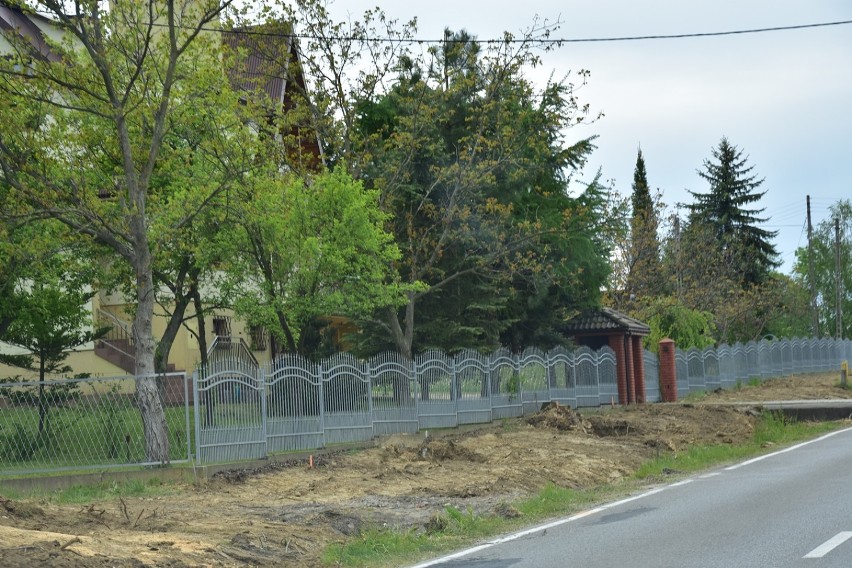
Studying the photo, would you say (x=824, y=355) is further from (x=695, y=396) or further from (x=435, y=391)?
(x=435, y=391)

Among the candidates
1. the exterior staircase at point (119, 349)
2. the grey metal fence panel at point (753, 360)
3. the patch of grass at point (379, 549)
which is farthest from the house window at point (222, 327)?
the grey metal fence panel at point (753, 360)

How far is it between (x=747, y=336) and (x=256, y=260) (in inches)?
2202

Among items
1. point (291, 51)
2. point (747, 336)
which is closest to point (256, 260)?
point (291, 51)

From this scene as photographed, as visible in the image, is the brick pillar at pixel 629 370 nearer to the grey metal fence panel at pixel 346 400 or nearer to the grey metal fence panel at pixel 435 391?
the grey metal fence panel at pixel 435 391

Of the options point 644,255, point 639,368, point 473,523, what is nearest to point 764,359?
point 644,255

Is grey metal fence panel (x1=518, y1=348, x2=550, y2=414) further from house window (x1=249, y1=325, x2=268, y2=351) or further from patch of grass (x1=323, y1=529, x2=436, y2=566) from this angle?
patch of grass (x1=323, y1=529, x2=436, y2=566)

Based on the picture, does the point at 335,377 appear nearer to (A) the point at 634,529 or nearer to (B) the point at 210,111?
(B) the point at 210,111

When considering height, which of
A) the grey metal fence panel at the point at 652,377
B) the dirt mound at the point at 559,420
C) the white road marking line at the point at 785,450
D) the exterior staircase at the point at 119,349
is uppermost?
the exterior staircase at the point at 119,349

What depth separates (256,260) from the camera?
81.0 ft

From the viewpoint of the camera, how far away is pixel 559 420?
2650 centimetres

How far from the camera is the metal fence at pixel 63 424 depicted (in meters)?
17.7

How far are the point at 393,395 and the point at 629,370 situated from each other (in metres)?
17.6

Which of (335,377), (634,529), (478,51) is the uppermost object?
(478,51)

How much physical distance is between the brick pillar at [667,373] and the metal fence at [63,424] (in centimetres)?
2814
